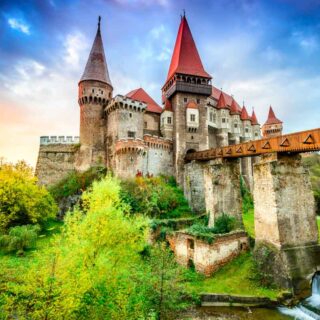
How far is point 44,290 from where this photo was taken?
295 inches

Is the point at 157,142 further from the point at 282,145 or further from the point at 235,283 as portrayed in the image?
the point at 235,283

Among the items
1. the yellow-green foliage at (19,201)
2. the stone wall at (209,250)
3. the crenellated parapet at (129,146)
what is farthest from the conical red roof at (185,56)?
the stone wall at (209,250)

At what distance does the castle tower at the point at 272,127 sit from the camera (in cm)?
5543

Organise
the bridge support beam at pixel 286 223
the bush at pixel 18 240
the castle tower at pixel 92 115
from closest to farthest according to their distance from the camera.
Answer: the bridge support beam at pixel 286 223 < the bush at pixel 18 240 < the castle tower at pixel 92 115

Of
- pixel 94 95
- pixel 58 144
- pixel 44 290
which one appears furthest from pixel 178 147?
pixel 44 290

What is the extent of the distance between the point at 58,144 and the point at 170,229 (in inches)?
818

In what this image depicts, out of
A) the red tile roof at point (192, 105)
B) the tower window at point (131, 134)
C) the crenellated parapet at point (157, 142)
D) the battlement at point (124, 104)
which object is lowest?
the crenellated parapet at point (157, 142)

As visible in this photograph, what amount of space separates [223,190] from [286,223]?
7.27 metres

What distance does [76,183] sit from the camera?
3005cm

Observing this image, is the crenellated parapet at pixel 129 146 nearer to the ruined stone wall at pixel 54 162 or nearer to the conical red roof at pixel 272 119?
the ruined stone wall at pixel 54 162

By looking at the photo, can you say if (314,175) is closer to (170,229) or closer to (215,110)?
(215,110)

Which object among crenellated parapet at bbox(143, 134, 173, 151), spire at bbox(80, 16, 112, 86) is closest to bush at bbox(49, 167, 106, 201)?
crenellated parapet at bbox(143, 134, 173, 151)

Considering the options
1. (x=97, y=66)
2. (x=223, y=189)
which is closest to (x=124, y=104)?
(x=97, y=66)

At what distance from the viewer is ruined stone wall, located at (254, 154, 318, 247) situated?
14656 mm
